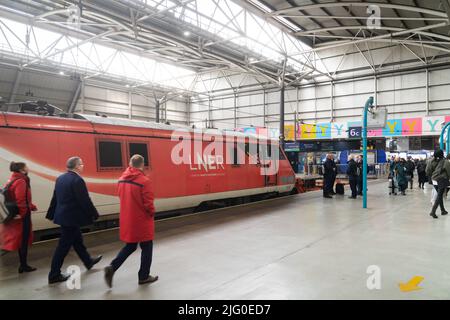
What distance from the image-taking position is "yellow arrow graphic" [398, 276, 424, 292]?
3.73 meters

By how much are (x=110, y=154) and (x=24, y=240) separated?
8.22 ft

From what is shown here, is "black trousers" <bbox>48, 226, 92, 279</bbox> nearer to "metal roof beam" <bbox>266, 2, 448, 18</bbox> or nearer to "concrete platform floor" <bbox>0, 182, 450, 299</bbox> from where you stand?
"concrete platform floor" <bbox>0, 182, 450, 299</bbox>

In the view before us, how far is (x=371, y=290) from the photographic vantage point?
3.70m

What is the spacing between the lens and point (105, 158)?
652cm

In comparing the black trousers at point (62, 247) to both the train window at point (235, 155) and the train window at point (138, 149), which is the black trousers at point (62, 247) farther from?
the train window at point (235, 155)

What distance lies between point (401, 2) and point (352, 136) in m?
7.94

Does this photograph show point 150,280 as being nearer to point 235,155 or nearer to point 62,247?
point 62,247

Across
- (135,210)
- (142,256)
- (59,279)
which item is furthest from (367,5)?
(59,279)

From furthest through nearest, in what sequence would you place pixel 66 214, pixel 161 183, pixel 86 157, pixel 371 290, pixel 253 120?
pixel 253 120 → pixel 161 183 → pixel 86 157 → pixel 66 214 → pixel 371 290

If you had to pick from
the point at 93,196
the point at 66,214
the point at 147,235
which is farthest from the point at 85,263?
the point at 93,196

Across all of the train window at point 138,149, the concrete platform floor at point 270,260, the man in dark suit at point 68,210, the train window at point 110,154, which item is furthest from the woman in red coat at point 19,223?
the train window at point 138,149

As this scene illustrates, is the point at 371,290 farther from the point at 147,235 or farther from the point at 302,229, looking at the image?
the point at 302,229

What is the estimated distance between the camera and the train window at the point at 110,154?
21.2 feet

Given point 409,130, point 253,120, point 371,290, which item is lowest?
point 371,290
